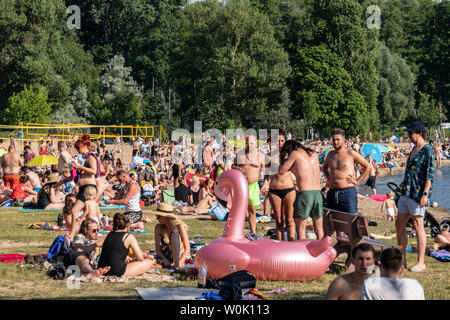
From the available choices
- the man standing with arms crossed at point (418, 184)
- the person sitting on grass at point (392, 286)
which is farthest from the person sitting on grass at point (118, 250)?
the person sitting on grass at point (392, 286)

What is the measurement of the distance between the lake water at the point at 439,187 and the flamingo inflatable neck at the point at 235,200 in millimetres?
16189

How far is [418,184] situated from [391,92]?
5606 centimetres

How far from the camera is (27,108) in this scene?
38.8 m

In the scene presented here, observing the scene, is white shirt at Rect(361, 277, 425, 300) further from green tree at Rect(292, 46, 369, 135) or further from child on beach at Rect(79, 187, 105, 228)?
green tree at Rect(292, 46, 369, 135)

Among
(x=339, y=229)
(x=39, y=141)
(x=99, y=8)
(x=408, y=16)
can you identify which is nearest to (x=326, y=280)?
(x=339, y=229)

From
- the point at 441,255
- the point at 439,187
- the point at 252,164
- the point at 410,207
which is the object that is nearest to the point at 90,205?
the point at 252,164

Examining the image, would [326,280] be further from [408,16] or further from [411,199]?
[408,16]

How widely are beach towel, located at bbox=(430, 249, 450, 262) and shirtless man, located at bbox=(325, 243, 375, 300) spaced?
4.43m

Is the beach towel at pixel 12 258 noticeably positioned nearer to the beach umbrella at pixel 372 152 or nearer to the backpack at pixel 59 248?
the backpack at pixel 59 248

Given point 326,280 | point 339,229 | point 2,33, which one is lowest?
point 326,280

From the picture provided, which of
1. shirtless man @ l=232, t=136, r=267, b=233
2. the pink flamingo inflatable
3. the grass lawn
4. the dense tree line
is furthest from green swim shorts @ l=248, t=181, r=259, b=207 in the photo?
the dense tree line

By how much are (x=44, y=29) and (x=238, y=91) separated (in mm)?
15271

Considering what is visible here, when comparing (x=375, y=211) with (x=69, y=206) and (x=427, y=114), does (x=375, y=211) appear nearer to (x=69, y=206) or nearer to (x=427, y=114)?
(x=69, y=206)
